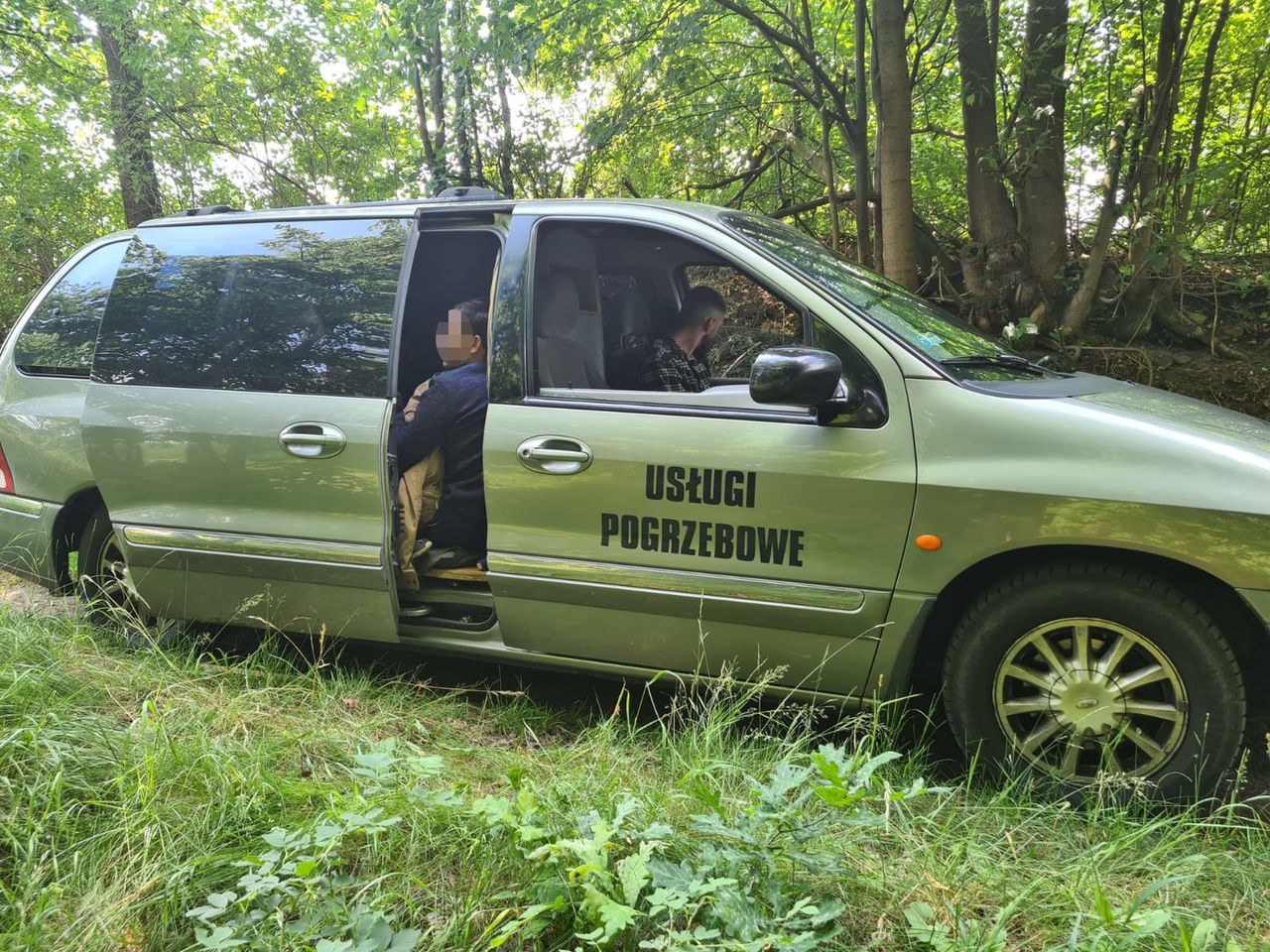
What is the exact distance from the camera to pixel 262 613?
3.27m

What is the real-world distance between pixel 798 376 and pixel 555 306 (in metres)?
1.28

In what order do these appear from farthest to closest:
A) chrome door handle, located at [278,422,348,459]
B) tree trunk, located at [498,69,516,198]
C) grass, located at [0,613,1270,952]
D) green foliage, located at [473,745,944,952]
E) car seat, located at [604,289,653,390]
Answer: tree trunk, located at [498,69,516,198] < car seat, located at [604,289,653,390] < chrome door handle, located at [278,422,348,459] < grass, located at [0,613,1270,952] < green foliage, located at [473,745,944,952]

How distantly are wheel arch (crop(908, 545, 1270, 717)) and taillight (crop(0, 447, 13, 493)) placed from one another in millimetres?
4175

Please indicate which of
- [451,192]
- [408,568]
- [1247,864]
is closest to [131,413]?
[408,568]

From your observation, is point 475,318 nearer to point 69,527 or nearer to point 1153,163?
point 69,527

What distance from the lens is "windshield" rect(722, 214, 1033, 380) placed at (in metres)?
2.55

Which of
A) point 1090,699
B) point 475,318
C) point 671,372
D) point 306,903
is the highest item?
point 475,318

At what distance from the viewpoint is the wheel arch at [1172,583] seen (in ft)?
7.04

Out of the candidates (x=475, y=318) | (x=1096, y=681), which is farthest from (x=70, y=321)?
(x=1096, y=681)

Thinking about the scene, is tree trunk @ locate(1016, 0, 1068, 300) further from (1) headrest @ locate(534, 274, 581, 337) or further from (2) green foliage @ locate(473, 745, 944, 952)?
(2) green foliage @ locate(473, 745, 944, 952)

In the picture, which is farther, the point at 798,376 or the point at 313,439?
the point at 313,439

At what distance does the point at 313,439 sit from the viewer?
2994 mm

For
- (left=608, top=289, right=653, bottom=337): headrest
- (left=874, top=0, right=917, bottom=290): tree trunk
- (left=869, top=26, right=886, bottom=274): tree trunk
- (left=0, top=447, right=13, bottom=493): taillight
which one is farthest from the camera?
(left=869, top=26, right=886, bottom=274): tree trunk

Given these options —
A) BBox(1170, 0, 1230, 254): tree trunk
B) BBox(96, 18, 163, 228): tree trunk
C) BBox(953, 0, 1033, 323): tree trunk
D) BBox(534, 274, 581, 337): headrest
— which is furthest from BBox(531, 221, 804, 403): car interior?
BBox(96, 18, 163, 228): tree trunk
